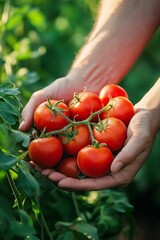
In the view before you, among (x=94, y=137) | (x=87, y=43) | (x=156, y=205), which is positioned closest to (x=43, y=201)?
(x=94, y=137)

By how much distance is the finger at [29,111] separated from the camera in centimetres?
213

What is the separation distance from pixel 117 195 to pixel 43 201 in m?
0.36

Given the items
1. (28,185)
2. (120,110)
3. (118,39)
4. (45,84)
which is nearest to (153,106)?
(120,110)

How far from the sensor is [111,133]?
80.1 inches

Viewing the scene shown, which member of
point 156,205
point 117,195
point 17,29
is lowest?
point 156,205

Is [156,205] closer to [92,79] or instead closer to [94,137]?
[92,79]

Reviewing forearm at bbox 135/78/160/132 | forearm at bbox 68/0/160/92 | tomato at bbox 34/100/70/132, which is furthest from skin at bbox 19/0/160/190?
forearm at bbox 135/78/160/132

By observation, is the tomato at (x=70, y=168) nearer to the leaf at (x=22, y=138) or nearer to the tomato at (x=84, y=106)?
the tomato at (x=84, y=106)

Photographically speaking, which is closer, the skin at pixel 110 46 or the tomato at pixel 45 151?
the tomato at pixel 45 151

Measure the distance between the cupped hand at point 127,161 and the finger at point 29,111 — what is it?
0.61ft

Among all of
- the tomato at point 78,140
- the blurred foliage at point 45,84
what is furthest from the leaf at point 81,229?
the tomato at point 78,140

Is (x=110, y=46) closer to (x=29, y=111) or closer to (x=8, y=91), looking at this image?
(x=29, y=111)

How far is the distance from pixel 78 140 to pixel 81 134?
3 cm

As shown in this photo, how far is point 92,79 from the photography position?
8.52 ft
